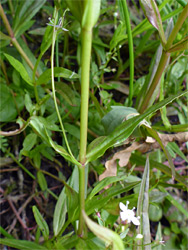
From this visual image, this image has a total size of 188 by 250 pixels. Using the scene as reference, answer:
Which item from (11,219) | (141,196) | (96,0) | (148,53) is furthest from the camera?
(148,53)

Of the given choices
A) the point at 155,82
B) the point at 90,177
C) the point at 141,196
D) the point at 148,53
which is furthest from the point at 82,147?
the point at 148,53

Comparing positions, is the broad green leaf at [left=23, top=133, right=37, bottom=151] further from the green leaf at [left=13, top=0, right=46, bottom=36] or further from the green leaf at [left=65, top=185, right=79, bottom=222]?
the green leaf at [left=13, top=0, right=46, bottom=36]

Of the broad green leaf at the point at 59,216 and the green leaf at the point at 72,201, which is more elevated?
the green leaf at the point at 72,201

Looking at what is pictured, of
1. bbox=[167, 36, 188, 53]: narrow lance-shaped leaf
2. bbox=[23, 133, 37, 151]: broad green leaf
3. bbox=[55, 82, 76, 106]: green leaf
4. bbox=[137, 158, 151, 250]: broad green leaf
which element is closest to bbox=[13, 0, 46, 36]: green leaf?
bbox=[55, 82, 76, 106]: green leaf

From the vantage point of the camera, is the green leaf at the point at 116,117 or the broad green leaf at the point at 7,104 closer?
the green leaf at the point at 116,117

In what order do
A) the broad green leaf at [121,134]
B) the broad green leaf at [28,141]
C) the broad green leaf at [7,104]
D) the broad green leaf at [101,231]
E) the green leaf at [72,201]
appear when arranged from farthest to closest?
the broad green leaf at [7,104] → the broad green leaf at [28,141] → the green leaf at [72,201] → the broad green leaf at [121,134] → the broad green leaf at [101,231]

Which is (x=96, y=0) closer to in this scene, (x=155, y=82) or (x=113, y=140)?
(x=113, y=140)

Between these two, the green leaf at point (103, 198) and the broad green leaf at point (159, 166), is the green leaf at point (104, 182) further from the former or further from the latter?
the broad green leaf at point (159, 166)

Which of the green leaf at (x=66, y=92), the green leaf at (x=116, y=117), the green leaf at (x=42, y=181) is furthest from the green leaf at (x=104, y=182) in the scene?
the green leaf at (x=42, y=181)

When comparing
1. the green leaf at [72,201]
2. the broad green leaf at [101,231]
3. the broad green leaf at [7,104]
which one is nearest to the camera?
the broad green leaf at [101,231]
